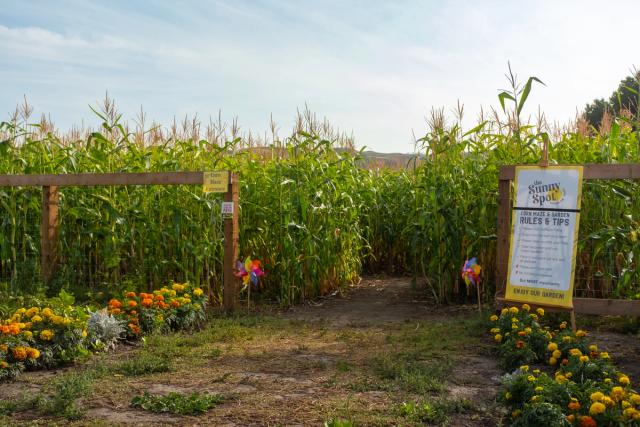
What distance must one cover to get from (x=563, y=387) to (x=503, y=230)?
330 cm

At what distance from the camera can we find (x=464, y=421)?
4.06 m

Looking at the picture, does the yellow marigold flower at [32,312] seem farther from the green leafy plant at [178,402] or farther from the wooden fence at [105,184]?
the wooden fence at [105,184]

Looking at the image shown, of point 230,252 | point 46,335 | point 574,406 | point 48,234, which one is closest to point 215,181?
point 230,252

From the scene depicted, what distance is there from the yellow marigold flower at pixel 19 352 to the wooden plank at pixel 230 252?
9.40ft

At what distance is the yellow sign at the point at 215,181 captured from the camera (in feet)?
25.2

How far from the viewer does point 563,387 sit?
3.88 metres

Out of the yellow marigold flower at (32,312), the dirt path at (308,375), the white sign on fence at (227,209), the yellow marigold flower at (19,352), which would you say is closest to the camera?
the dirt path at (308,375)

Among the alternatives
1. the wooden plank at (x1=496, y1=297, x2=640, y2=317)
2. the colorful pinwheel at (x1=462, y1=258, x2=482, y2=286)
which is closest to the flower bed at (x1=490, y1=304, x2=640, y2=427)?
the wooden plank at (x1=496, y1=297, x2=640, y2=317)

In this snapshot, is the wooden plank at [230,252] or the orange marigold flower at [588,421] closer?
the orange marigold flower at [588,421]

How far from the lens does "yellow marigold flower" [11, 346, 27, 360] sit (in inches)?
205

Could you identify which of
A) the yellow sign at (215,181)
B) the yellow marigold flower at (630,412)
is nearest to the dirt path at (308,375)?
the yellow marigold flower at (630,412)

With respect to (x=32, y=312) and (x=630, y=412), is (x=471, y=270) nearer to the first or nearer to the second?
A: (x=630, y=412)

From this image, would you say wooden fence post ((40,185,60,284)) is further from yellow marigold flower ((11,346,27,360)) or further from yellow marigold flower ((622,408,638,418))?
yellow marigold flower ((622,408,638,418))

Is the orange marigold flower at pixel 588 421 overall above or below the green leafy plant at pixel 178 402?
above
